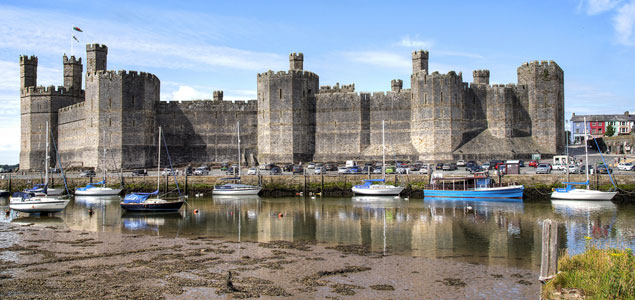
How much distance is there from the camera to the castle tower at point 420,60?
2056 inches

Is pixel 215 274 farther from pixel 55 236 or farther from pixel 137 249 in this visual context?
pixel 55 236

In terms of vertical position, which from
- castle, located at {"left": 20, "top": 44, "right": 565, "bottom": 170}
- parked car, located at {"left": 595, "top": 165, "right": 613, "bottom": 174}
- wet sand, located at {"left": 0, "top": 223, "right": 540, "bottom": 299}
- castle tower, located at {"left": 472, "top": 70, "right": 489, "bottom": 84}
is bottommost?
wet sand, located at {"left": 0, "top": 223, "right": 540, "bottom": 299}

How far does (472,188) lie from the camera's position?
3809 cm

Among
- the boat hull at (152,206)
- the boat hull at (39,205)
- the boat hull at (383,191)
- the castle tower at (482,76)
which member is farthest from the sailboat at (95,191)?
the castle tower at (482,76)

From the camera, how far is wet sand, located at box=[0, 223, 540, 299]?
506 inches

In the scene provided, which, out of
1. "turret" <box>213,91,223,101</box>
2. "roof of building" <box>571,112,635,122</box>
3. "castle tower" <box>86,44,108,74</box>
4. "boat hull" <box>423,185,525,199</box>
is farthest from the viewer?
"roof of building" <box>571,112,635,122</box>

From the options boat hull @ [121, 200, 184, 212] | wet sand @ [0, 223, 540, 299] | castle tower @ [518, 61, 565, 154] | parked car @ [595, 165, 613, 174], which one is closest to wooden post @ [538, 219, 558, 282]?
wet sand @ [0, 223, 540, 299]

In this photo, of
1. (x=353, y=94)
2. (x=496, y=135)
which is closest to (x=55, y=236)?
(x=353, y=94)

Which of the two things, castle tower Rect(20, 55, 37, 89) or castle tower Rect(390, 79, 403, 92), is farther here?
castle tower Rect(20, 55, 37, 89)

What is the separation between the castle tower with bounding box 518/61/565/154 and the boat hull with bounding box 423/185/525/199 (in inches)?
683

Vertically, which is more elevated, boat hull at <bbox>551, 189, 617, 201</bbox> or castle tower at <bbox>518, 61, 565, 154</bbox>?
castle tower at <bbox>518, 61, 565, 154</bbox>

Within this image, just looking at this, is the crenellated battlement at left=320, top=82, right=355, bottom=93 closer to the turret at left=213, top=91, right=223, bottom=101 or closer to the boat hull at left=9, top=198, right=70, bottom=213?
the turret at left=213, top=91, right=223, bottom=101

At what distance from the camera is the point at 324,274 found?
48.4 feet

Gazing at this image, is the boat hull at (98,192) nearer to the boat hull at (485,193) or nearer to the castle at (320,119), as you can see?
the castle at (320,119)
